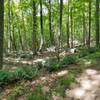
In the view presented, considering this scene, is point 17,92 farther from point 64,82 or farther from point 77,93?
point 77,93

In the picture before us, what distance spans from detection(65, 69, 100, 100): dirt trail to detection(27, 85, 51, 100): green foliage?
64cm

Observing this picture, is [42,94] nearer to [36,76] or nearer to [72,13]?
[36,76]

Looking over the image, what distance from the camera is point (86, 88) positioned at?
630cm

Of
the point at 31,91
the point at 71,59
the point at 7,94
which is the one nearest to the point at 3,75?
the point at 7,94

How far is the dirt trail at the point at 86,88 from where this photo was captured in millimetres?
5830

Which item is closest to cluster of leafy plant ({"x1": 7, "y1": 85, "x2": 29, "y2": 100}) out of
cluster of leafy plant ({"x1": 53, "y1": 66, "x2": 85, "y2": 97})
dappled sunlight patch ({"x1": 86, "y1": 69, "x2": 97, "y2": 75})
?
cluster of leafy plant ({"x1": 53, "y1": 66, "x2": 85, "y2": 97})

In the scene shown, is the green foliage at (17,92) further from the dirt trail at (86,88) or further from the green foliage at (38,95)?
the dirt trail at (86,88)

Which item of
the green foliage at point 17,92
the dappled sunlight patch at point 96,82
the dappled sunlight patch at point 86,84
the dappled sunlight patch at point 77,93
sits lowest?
the green foliage at point 17,92

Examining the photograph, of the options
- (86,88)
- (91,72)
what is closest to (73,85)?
(86,88)

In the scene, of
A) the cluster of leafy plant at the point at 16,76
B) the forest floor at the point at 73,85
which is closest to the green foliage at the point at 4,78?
the cluster of leafy plant at the point at 16,76

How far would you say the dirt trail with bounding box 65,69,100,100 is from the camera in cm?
583

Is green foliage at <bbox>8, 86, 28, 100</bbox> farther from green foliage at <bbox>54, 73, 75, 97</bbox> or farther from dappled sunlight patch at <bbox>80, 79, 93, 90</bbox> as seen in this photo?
dappled sunlight patch at <bbox>80, 79, 93, 90</bbox>

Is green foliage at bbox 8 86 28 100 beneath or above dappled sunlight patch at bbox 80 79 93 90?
beneath

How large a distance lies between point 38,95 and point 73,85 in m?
1.22
